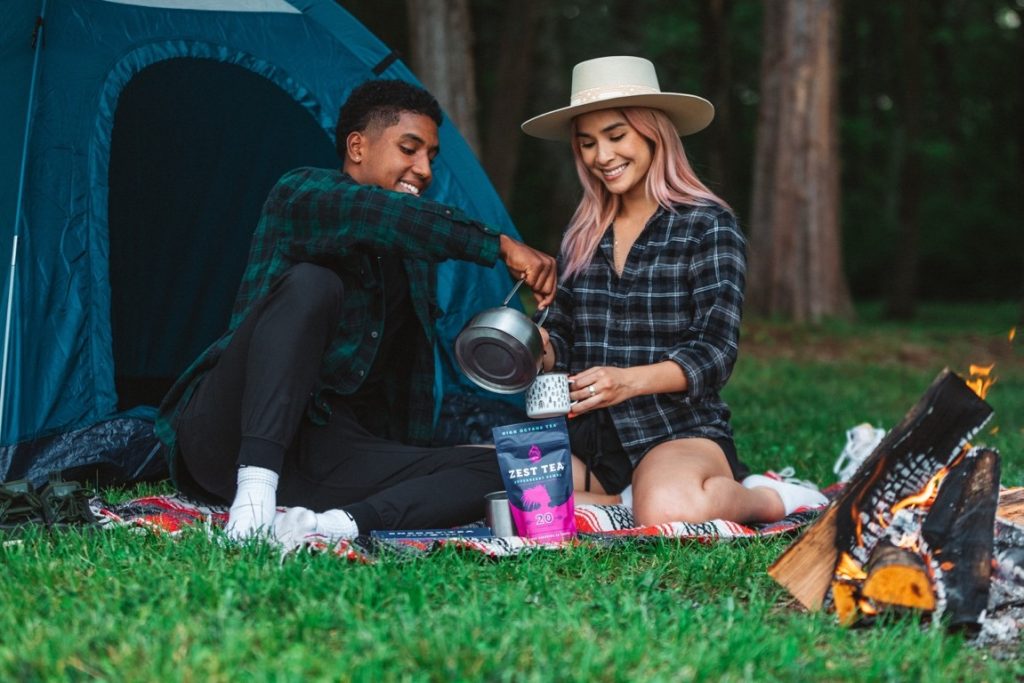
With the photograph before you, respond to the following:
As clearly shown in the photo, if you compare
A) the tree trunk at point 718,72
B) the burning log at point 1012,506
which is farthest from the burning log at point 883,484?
the tree trunk at point 718,72

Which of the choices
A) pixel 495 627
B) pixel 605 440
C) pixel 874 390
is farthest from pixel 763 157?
pixel 495 627

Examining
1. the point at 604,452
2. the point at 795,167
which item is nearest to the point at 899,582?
the point at 604,452

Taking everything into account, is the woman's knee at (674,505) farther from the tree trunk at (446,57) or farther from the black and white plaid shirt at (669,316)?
the tree trunk at (446,57)

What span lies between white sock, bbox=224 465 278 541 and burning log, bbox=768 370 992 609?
113 centimetres

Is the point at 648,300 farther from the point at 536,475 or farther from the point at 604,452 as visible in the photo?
the point at 536,475

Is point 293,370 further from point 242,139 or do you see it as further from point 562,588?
point 242,139

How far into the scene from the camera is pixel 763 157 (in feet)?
32.6

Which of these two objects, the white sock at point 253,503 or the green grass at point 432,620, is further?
the white sock at point 253,503

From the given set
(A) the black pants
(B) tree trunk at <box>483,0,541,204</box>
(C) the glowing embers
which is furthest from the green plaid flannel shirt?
(B) tree trunk at <box>483,0,541,204</box>

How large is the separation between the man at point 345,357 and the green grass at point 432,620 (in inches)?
11.8

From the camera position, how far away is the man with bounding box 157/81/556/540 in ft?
8.71

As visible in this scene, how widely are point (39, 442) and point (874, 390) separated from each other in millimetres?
4892

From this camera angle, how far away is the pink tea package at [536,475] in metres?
2.74

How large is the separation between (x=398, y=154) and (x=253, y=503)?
1062mm
